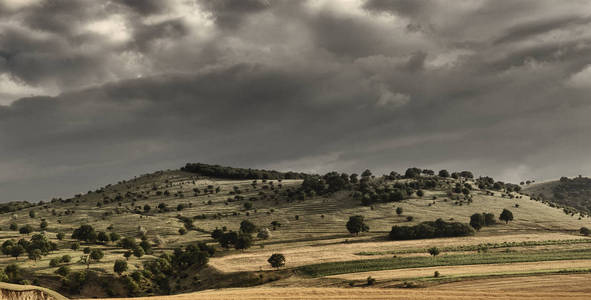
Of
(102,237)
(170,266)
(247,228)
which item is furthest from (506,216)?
(102,237)

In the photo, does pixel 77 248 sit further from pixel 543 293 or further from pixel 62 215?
pixel 543 293

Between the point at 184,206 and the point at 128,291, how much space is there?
104712 millimetres

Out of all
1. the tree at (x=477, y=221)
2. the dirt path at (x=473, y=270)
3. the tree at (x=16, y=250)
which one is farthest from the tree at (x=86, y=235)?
the tree at (x=477, y=221)

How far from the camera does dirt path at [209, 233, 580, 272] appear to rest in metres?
94.4

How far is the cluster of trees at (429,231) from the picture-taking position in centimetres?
12600

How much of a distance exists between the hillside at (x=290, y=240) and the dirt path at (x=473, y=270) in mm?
1050

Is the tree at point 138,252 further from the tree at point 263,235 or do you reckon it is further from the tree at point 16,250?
the tree at point 263,235

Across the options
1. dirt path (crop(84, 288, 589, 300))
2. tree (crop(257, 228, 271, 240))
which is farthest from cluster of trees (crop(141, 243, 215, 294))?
dirt path (crop(84, 288, 589, 300))

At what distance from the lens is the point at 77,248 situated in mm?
115125

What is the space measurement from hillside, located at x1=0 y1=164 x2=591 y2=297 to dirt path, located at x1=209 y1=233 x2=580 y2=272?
266 millimetres

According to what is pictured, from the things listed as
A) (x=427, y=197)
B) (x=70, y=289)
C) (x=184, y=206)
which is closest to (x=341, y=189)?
(x=427, y=197)

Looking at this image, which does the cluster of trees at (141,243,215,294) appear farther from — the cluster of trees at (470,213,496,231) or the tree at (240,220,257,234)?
the cluster of trees at (470,213,496,231)

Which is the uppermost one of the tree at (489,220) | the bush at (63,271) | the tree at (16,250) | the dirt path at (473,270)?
the tree at (489,220)

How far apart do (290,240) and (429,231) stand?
40559 mm
